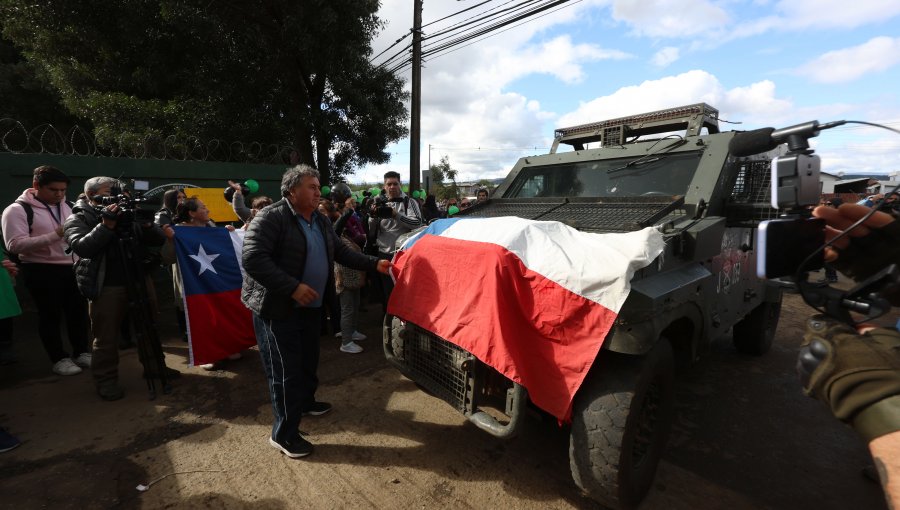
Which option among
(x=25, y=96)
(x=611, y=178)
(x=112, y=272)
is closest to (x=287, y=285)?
(x=112, y=272)

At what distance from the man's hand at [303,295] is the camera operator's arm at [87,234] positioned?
1710mm

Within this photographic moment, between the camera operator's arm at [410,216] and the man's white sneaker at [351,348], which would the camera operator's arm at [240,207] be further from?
the man's white sneaker at [351,348]

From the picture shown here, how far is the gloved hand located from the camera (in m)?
1.03

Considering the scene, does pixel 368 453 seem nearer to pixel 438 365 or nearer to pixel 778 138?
pixel 438 365

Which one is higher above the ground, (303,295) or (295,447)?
(303,295)

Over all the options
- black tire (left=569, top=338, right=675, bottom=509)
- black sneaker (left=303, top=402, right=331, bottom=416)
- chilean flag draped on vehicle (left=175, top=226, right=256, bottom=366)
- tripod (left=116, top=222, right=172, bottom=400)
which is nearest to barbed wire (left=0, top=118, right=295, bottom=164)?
chilean flag draped on vehicle (left=175, top=226, right=256, bottom=366)

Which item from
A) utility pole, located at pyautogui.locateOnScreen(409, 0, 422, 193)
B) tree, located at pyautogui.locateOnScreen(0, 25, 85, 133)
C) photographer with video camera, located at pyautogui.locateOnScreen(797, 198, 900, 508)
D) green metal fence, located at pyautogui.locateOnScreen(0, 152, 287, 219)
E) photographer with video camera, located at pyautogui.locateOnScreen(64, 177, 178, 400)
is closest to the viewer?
photographer with video camera, located at pyautogui.locateOnScreen(797, 198, 900, 508)

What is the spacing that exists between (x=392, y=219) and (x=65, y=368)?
3.27m

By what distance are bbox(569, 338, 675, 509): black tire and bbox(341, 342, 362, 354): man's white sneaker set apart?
277 cm

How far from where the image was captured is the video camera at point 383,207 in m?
4.02

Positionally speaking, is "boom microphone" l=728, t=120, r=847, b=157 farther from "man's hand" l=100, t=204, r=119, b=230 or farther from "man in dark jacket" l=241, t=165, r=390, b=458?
"man's hand" l=100, t=204, r=119, b=230

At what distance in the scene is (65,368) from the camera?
147 inches

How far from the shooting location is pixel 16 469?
8.07ft

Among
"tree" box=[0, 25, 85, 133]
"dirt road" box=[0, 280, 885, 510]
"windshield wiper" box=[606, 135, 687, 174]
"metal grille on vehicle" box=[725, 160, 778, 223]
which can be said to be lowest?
"dirt road" box=[0, 280, 885, 510]
